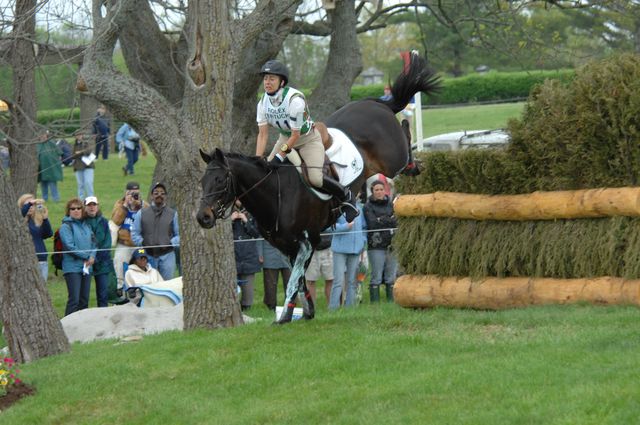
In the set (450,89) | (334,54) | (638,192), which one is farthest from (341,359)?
(450,89)

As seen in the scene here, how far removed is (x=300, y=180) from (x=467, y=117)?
1337 inches

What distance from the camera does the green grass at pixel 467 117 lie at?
40938 millimetres

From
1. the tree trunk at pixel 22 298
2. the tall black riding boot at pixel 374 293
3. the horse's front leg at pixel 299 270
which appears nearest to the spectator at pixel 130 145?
the tall black riding boot at pixel 374 293

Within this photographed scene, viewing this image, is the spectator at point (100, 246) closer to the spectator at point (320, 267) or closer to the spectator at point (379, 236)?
the spectator at point (320, 267)

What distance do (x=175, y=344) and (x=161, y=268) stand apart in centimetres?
614

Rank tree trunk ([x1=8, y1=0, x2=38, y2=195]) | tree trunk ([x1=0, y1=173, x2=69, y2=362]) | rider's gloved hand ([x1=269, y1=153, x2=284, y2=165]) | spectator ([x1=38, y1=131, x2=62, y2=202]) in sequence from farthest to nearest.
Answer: spectator ([x1=38, y1=131, x2=62, y2=202]) < tree trunk ([x1=8, y1=0, x2=38, y2=195]) < tree trunk ([x1=0, y1=173, x2=69, y2=362]) < rider's gloved hand ([x1=269, y1=153, x2=284, y2=165])

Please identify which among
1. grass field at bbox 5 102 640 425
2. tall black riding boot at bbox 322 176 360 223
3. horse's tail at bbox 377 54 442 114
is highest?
horse's tail at bbox 377 54 442 114

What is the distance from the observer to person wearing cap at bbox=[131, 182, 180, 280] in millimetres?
17703

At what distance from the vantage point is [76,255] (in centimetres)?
1677

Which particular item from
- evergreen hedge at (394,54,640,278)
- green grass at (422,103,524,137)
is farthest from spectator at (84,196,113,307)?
green grass at (422,103,524,137)

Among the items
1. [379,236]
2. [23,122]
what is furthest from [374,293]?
[23,122]

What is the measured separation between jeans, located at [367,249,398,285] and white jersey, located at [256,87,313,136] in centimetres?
600

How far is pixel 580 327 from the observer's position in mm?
10453

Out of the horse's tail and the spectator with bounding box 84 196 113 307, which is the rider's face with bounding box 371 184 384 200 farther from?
the spectator with bounding box 84 196 113 307
